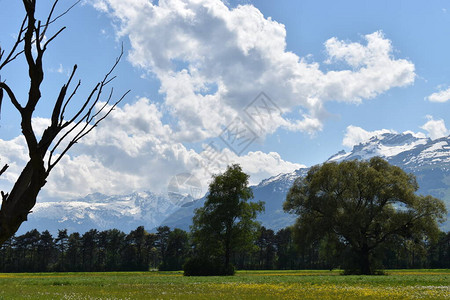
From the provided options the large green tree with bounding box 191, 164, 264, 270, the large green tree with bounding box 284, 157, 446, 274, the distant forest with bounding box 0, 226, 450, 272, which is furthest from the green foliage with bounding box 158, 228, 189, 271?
the large green tree with bounding box 284, 157, 446, 274

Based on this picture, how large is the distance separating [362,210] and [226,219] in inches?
911

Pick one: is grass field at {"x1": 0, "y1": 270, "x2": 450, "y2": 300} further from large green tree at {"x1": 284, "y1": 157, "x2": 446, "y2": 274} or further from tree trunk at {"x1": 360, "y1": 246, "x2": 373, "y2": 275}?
tree trunk at {"x1": 360, "y1": 246, "x2": 373, "y2": 275}

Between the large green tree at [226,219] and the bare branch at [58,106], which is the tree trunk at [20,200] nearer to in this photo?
the bare branch at [58,106]

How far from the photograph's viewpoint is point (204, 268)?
2312 inches

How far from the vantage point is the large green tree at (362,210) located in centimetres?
5534

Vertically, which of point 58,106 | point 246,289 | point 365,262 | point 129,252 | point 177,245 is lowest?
point 246,289

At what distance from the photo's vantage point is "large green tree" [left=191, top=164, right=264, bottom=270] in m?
66.0

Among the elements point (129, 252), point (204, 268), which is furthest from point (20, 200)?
point (129, 252)

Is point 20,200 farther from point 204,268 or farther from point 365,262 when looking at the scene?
point 365,262

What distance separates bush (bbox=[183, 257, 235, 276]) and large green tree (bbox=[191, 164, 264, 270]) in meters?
4.00

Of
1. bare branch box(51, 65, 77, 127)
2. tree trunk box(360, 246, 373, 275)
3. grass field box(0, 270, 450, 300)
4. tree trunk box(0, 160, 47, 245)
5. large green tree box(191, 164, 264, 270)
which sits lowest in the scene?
grass field box(0, 270, 450, 300)

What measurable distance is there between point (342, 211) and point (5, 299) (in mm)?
47654

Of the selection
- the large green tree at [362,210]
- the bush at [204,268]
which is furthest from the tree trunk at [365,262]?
the bush at [204,268]

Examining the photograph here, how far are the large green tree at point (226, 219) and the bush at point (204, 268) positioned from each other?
13.1 feet
